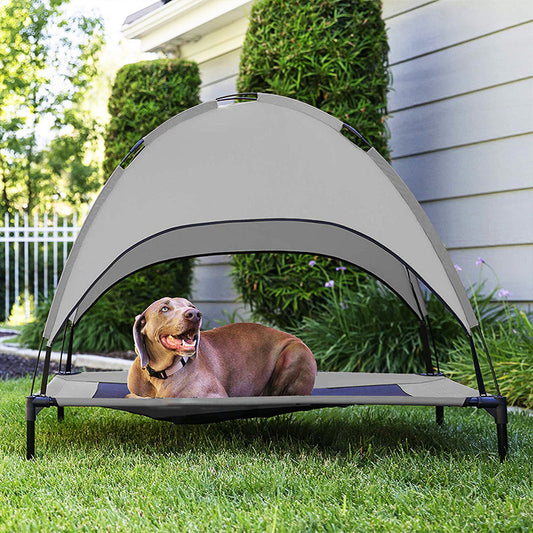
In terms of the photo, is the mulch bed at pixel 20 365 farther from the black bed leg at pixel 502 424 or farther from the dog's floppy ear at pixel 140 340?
the black bed leg at pixel 502 424

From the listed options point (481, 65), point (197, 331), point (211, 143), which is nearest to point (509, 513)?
point (197, 331)

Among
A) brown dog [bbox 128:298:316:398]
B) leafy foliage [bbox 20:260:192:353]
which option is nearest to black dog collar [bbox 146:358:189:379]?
brown dog [bbox 128:298:316:398]

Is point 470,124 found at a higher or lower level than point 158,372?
higher

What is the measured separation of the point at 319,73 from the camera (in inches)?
207

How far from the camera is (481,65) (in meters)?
5.07

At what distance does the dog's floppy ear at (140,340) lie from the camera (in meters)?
2.96

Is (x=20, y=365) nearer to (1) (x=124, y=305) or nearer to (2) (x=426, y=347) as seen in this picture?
(1) (x=124, y=305)

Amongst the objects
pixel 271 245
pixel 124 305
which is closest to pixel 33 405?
pixel 271 245

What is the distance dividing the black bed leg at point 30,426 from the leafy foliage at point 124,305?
3.94 meters

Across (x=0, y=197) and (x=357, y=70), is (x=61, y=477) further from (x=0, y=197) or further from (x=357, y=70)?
(x=0, y=197)

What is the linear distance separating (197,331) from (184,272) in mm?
4241

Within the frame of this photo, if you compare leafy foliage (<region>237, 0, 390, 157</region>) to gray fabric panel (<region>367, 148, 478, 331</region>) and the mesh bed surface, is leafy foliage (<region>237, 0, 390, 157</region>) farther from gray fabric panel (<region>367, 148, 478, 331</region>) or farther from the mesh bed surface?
the mesh bed surface

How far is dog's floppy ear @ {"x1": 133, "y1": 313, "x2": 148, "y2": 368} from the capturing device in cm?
296

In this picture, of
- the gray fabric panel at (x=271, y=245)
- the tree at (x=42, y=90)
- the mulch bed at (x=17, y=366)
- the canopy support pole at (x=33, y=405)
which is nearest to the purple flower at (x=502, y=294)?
the gray fabric panel at (x=271, y=245)
